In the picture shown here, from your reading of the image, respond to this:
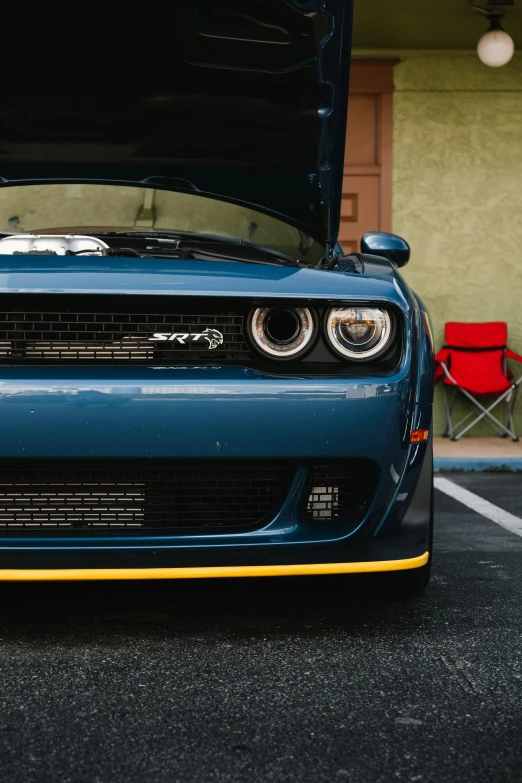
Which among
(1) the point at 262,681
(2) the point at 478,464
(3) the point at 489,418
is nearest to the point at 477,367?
(3) the point at 489,418

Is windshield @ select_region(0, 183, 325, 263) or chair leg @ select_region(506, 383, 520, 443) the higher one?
windshield @ select_region(0, 183, 325, 263)

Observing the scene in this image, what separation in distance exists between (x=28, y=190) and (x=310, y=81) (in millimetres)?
1056

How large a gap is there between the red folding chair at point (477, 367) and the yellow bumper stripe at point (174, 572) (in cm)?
519

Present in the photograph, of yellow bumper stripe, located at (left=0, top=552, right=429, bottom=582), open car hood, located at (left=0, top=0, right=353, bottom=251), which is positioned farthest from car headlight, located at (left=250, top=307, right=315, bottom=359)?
open car hood, located at (left=0, top=0, right=353, bottom=251)

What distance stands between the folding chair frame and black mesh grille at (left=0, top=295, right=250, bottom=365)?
541 centimetres

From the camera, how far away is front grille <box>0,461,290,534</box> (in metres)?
2.26

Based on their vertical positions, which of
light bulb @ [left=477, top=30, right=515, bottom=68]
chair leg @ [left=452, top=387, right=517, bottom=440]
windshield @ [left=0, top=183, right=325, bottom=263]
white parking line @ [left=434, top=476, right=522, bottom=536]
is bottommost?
white parking line @ [left=434, top=476, right=522, bottom=536]

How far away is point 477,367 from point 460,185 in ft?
4.77

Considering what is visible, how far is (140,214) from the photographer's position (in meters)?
3.40

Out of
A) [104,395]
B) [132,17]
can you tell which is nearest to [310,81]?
[132,17]

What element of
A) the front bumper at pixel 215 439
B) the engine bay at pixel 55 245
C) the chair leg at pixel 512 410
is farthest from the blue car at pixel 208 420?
the chair leg at pixel 512 410

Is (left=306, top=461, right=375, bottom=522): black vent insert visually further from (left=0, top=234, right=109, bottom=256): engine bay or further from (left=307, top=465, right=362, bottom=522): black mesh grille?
(left=0, top=234, right=109, bottom=256): engine bay

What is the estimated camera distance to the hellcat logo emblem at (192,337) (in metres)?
2.27

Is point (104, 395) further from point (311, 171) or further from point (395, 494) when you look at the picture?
point (311, 171)
